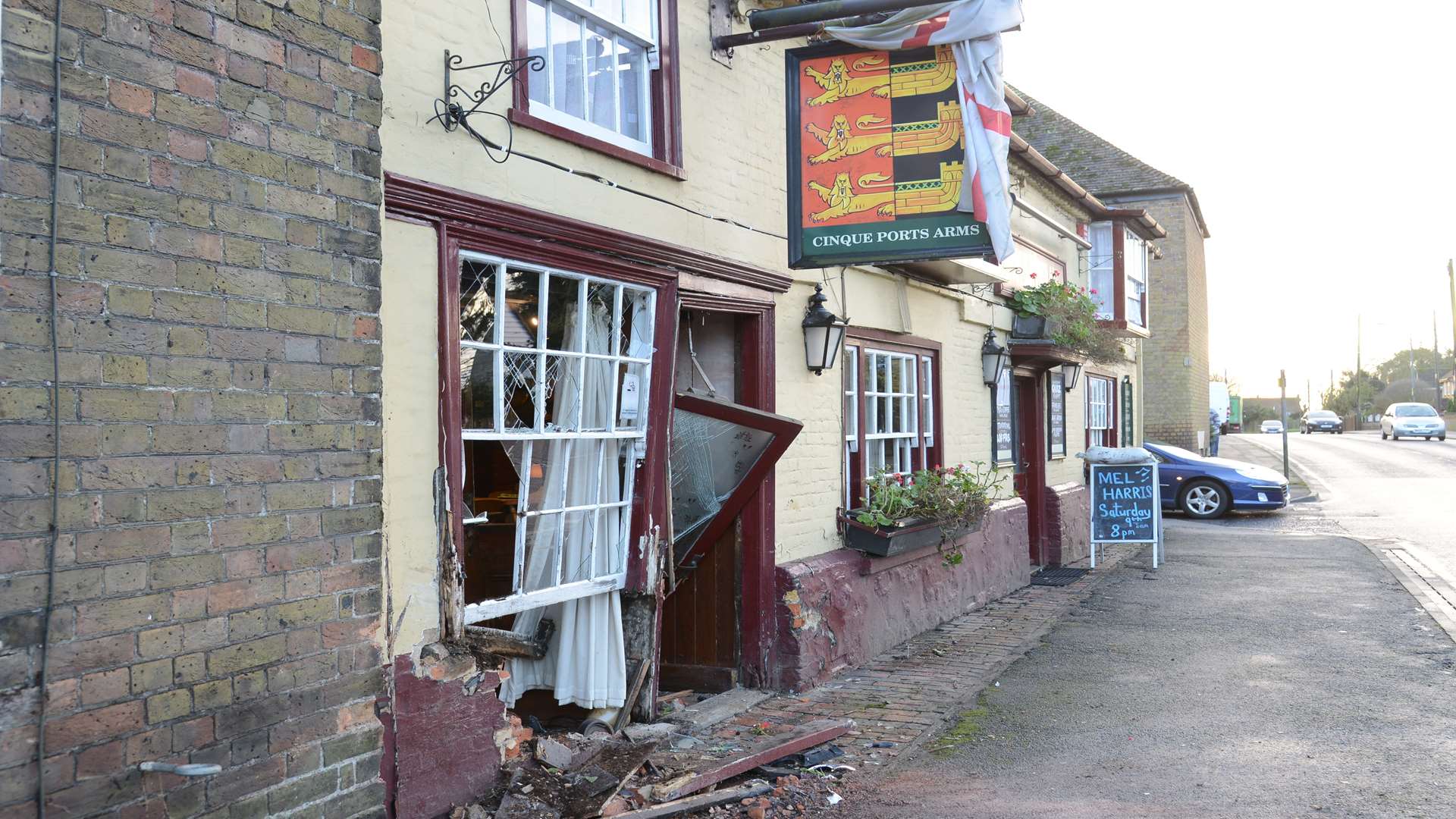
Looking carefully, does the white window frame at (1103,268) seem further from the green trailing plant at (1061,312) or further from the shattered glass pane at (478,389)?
the shattered glass pane at (478,389)

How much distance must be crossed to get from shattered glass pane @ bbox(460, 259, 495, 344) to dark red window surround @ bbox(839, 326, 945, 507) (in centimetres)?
361

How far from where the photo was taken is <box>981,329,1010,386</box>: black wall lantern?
11164 mm

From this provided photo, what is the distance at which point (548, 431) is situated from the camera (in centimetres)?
526

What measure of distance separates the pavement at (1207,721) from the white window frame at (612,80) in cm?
352

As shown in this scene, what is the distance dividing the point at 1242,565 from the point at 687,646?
8.54m

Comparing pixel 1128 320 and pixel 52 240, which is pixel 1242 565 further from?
pixel 52 240

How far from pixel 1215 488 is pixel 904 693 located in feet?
46.4

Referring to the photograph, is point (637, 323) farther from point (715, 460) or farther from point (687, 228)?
point (715, 460)

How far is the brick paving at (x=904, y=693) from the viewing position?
589 cm

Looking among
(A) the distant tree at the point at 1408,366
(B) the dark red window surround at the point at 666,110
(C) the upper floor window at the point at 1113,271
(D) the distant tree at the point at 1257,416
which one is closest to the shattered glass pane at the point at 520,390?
(B) the dark red window surround at the point at 666,110

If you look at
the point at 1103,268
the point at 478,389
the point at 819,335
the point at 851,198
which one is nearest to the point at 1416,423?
the point at 1103,268

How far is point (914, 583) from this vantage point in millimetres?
8797

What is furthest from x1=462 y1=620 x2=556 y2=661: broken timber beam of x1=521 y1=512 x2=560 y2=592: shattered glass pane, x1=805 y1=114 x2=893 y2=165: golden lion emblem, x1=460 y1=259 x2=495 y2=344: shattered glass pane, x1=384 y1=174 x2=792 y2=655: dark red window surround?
x1=805 y1=114 x2=893 y2=165: golden lion emblem

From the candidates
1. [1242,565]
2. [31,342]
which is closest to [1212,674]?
[1242,565]
